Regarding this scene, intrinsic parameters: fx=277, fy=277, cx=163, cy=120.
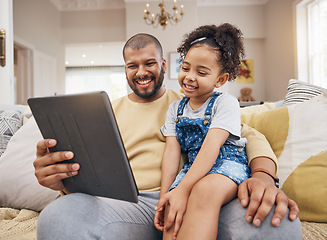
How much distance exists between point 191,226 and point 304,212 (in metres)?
0.49

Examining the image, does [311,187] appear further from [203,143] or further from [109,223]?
[109,223]

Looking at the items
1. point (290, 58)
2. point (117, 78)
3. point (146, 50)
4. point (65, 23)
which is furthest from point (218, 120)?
point (117, 78)

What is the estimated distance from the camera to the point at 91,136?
2.22 ft

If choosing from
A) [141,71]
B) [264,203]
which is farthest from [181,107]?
[264,203]

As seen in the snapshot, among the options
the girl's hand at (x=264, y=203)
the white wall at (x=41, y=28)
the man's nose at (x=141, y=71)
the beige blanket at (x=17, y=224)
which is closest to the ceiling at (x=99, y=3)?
the white wall at (x=41, y=28)

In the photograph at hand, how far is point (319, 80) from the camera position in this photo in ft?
15.1

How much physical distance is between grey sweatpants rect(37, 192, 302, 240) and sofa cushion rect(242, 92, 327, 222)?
33cm

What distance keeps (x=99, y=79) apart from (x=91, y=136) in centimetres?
1159

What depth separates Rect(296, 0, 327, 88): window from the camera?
14.6 feet

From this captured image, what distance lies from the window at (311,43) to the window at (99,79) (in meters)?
7.91

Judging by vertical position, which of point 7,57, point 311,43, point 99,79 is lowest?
point 7,57

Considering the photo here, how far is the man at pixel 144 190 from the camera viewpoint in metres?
0.66

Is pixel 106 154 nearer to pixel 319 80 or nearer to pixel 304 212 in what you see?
pixel 304 212

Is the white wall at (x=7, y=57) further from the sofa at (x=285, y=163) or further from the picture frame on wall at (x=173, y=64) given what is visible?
the picture frame on wall at (x=173, y=64)
